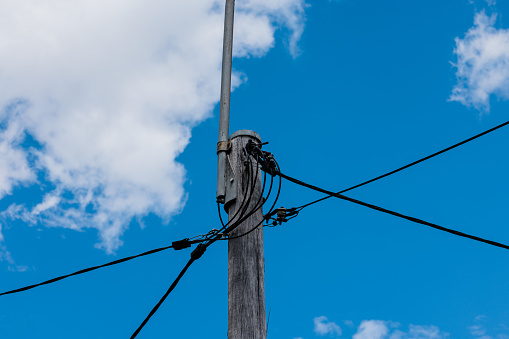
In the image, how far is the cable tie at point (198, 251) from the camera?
18.6 feet

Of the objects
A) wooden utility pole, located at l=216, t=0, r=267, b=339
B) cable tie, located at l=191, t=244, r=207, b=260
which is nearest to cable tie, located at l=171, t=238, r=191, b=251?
cable tie, located at l=191, t=244, r=207, b=260

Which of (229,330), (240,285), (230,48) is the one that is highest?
(230,48)

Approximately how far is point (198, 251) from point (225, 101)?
1.52 m

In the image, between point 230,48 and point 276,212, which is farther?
point 230,48

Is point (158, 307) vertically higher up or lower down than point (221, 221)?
lower down

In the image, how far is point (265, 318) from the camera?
4883 mm

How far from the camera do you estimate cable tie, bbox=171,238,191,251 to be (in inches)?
228

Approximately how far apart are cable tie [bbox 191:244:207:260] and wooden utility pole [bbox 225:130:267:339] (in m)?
0.44

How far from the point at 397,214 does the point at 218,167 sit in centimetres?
186

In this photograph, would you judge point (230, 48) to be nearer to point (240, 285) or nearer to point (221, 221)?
point (221, 221)

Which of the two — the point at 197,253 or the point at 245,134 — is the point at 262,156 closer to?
the point at 245,134

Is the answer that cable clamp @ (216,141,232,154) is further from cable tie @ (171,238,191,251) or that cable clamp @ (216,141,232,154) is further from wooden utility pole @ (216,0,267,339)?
cable tie @ (171,238,191,251)

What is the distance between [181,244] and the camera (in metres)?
5.82

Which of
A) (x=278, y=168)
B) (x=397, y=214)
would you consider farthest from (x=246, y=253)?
(x=397, y=214)
